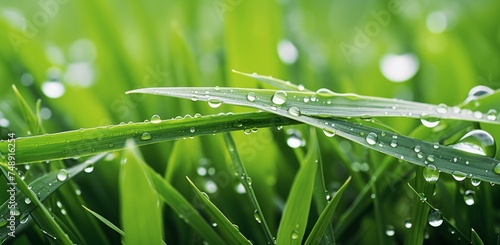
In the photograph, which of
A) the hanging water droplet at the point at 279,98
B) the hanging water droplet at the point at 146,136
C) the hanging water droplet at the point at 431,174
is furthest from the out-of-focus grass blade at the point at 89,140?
the hanging water droplet at the point at 431,174

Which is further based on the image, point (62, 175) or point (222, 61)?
point (222, 61)

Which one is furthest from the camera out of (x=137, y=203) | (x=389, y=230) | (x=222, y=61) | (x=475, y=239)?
(x=222, y=61)

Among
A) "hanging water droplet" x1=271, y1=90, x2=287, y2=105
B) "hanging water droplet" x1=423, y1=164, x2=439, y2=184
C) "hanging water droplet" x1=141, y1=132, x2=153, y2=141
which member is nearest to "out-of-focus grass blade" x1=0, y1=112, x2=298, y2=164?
"hanging water droplet" x1=141, y1=132, x2=153, y2=141

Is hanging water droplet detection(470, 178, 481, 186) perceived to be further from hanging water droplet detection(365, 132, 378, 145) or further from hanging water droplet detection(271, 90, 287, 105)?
hanging water droplet detection(271, 90, 287, 105)

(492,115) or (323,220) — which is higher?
(492,115)

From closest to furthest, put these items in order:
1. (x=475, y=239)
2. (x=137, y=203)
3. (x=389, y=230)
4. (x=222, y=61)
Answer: (x=137, y=203) < (x=475, y=239) < (x=389, y=230) < (x=222, y=61)

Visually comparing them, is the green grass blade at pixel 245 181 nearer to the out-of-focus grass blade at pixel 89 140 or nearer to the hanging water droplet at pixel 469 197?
the out-of-focus grass blade at pixel 89 140

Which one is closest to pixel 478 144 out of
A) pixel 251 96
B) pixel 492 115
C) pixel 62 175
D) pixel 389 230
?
pixel 492 115

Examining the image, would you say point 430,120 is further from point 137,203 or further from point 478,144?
point 137,203
